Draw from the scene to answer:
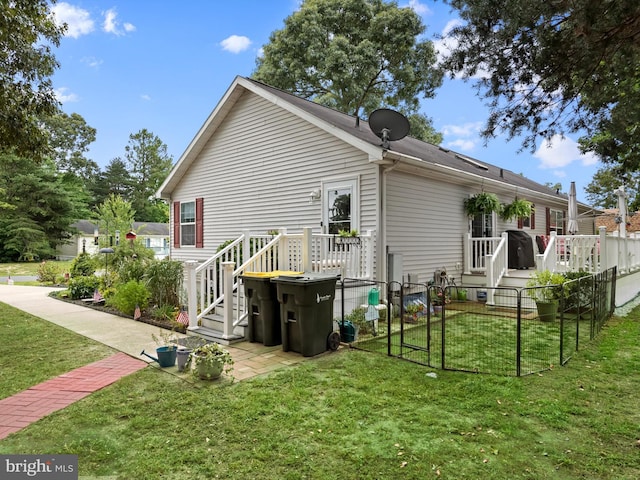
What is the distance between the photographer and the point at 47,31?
7543 millimetres

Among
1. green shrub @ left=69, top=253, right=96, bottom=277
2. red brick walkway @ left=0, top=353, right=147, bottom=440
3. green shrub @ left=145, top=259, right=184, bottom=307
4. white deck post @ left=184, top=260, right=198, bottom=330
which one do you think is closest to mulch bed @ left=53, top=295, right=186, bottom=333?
white deck post @ left=184, top=260, right=198, bottom=330

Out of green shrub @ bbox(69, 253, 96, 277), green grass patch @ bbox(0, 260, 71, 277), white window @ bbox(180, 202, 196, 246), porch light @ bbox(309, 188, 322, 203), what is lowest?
green grass patch @ bbox(0, 260, 71, 277)

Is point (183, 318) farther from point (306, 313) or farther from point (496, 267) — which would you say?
point (496, 267)

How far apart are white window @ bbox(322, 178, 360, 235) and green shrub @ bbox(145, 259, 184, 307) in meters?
3.36

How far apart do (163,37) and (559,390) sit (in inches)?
612

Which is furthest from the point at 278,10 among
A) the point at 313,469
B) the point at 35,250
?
the point at 35,250

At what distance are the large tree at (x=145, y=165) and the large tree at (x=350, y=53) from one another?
3062cm

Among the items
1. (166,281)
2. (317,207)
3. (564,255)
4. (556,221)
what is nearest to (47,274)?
(166,281)

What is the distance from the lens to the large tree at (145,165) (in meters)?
47.1

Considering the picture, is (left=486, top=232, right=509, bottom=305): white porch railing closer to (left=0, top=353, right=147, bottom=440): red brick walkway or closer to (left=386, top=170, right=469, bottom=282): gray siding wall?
(left=386, top=170, right=469, bottom=282): gray siding wall

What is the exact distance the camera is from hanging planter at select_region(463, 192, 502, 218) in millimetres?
9992

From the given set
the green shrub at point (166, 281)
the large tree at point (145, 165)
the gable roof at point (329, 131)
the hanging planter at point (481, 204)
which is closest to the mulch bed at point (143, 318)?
the green shrub at point (166, 281)

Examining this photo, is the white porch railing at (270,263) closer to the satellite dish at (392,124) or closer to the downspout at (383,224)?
the downspout at (383,224)

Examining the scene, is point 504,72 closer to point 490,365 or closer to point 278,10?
point 490,365
